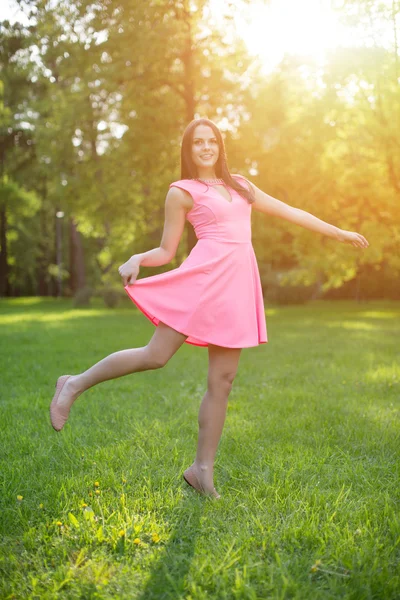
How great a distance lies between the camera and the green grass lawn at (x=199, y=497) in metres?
2.73

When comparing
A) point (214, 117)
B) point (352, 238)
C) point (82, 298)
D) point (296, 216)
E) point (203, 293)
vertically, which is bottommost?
point (82, 298)

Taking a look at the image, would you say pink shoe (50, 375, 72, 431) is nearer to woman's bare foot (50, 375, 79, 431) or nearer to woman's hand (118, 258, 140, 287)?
woman's bare foot (50, 375, 79, 431)

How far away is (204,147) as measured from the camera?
3.89 meters

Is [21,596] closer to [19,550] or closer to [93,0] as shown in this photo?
[19,550]

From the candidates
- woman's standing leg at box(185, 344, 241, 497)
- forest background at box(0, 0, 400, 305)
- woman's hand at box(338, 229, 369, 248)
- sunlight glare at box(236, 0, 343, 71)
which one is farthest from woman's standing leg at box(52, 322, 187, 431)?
forest background at box(0, 0, 400, 305)

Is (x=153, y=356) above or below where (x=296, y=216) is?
below

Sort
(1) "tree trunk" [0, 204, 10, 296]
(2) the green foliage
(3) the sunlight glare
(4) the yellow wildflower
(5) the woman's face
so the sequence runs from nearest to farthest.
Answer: (4) the yellow wildflower < (5) the woman's face < (3) the sunlight glare < (2) the green foliage < (1) "tree trunk" [0, 204, 10, 296]

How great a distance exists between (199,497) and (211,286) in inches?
46.5

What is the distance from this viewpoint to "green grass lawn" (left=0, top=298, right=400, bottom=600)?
2.73 m

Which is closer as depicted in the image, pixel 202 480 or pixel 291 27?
pixel 202 480

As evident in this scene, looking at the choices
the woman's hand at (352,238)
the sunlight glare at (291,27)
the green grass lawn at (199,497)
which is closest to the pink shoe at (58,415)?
the green grass lawn at (199,497)

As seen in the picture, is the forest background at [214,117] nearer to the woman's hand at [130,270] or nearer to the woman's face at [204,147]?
the woman's face at [204,147]

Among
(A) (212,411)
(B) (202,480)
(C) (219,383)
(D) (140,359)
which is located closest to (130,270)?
(D) (140,359)

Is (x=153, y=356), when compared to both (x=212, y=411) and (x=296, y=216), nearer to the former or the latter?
(x=212, y=411)
